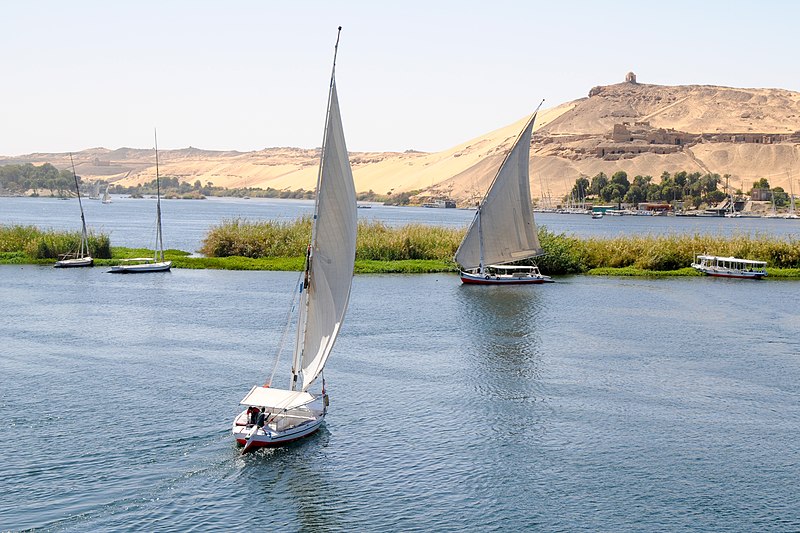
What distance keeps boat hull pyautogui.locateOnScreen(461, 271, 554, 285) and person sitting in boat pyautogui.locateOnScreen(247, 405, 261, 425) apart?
115ft

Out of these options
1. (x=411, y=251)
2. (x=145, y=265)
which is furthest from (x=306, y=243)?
(x=145, y=265)

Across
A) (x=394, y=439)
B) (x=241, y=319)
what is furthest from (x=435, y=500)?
(x=241, y=319)

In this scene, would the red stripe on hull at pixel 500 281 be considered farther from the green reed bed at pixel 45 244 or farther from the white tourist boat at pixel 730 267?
the green reed bed at pixel 45 244

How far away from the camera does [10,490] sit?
21.3 metres

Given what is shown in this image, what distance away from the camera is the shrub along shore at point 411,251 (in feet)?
219

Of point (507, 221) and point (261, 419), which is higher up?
point (507, 221)

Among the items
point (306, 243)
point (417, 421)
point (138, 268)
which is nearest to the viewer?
point (417, 421)

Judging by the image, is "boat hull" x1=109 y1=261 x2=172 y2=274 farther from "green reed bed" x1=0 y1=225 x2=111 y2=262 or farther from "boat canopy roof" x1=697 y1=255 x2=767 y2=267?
"boat canopy roof" x1=697 y1=255 x2=767 y2=267

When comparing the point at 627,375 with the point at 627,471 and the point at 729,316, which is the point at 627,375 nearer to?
the point at 627,471

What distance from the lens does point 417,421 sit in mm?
27656

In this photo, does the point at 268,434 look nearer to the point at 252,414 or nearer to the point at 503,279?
the point at 252,414

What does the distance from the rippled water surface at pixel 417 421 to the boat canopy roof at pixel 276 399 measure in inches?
48.2

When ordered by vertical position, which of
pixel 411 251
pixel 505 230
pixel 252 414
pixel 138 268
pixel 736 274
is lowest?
pixel 252 414

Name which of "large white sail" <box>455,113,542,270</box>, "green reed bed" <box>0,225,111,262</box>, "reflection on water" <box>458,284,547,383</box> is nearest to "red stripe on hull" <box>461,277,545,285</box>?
"reflection on water" <box>458,284,547,383</box>
